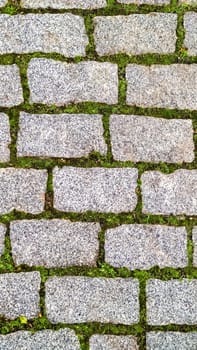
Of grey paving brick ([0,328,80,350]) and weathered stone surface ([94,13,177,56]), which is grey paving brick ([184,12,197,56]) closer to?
weathered stone surface ([94,13,177,56])

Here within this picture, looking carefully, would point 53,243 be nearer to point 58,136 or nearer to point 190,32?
point 58,136

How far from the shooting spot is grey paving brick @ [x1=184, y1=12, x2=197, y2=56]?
3959 millimetres

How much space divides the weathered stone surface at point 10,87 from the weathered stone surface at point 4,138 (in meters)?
0.09

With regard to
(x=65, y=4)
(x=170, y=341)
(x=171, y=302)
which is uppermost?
(x=65, y=4)

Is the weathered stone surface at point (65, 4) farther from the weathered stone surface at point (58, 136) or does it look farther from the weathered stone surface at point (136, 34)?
the weathered stone surface at point (58, 136)

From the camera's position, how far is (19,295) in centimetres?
355

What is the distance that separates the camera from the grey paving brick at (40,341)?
3.52 meters

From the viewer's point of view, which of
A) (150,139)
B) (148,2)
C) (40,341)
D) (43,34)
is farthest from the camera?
(148,2)

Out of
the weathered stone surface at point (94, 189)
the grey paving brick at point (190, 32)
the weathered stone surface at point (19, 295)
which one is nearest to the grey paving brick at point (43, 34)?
the grey paving brick at point (190, 32)

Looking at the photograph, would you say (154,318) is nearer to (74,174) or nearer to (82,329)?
(82,329)

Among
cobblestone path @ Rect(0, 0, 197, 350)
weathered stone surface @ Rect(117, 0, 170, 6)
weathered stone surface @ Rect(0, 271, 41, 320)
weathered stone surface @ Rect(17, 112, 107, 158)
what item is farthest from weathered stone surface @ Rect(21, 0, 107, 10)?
weathered stone surface @ Rect(0, 271, 41, 320)

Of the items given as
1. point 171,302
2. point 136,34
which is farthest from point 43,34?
point 171,302

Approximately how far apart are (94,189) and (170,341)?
955mm

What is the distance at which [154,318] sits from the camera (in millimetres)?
3598
